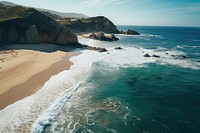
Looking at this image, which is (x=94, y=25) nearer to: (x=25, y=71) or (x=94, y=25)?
(x=94, y=25)

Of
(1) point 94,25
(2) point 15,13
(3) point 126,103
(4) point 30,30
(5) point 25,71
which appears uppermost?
(2) point 15,13

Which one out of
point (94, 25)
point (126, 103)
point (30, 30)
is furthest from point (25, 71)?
point (94, 25)

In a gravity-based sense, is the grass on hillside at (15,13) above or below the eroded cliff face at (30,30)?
above

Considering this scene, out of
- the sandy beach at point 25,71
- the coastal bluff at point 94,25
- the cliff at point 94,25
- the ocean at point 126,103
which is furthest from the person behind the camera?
the cliff at point 94,25

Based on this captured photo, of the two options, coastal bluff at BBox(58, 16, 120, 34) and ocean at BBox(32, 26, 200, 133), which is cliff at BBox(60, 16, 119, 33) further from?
ocean at BBox(32, 26, 200, 133)

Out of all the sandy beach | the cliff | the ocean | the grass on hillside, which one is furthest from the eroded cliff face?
the cliff

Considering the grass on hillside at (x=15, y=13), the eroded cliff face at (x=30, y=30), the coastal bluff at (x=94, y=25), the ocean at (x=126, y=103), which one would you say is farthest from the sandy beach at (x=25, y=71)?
the coastal bluff at (x=94, y=25)

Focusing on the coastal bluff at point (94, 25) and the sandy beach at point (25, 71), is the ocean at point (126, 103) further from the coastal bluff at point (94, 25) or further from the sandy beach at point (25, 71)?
the coastal bluff at point (94, 25)
